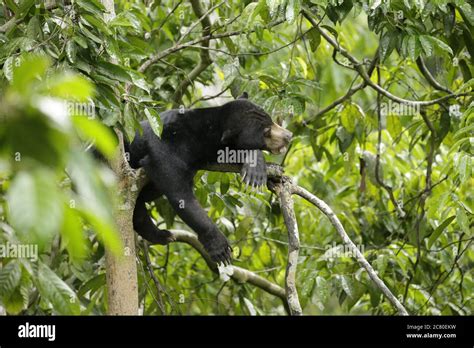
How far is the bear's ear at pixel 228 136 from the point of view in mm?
4223

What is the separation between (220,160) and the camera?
4246mm

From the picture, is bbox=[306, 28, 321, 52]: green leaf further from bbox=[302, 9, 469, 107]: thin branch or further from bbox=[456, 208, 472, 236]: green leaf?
bbox=[456, 208, 472, 236]: green leaf

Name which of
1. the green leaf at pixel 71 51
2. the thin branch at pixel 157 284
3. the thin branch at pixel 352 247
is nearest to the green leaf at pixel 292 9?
the thin branch at pixel 352 247

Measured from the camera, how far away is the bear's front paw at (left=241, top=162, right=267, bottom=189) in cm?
376

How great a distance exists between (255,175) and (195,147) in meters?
0.57

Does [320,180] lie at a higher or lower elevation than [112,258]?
higher

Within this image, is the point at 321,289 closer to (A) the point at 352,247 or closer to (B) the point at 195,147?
(B) the point at 195,147

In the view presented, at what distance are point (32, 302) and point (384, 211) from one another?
2.88m

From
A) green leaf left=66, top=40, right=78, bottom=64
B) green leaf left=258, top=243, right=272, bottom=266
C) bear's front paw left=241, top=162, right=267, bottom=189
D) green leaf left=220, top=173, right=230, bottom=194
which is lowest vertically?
bear's front paw left=241, top=162, right=267, bottom=189

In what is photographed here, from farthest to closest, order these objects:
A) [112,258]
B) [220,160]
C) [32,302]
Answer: [32,302] < [220,160] < [112,258]

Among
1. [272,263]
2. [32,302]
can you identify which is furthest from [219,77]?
[32,302]

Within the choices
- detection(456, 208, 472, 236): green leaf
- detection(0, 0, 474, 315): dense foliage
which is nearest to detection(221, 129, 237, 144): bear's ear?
detection(0, 0, 474, 315): dense foliage

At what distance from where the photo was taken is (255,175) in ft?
12.4
